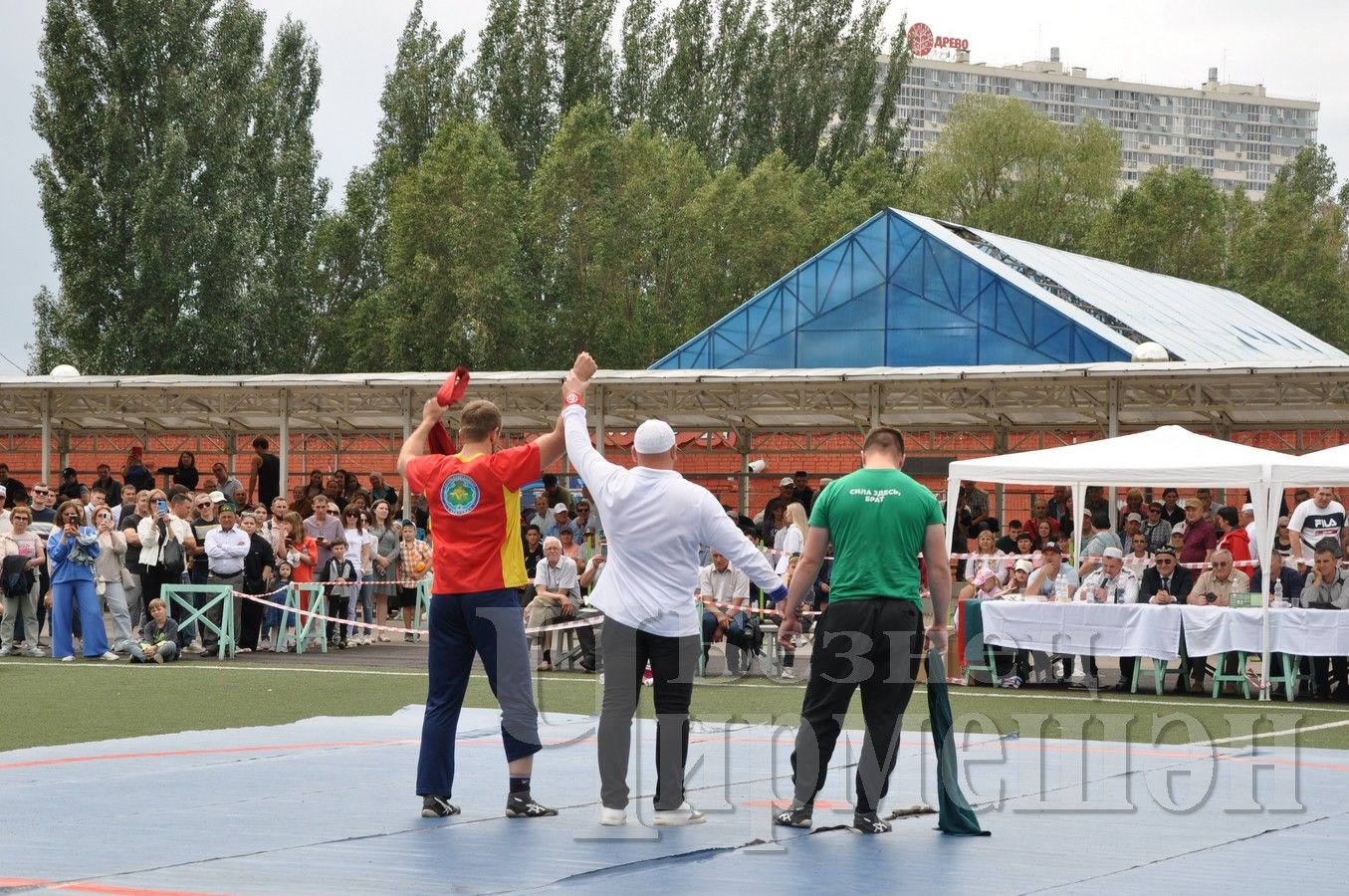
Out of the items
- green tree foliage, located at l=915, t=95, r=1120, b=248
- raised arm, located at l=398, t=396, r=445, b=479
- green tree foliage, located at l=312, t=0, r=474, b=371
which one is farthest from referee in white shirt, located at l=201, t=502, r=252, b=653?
green tree foliage, located at l=915, t=95, r=1120, b=248

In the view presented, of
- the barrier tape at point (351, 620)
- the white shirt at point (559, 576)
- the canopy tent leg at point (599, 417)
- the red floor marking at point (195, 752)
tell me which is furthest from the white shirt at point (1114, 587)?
the canopy tent leg at point (599, 417)

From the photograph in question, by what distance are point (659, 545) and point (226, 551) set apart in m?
12.2

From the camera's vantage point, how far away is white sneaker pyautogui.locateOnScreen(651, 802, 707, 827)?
7.27 metres

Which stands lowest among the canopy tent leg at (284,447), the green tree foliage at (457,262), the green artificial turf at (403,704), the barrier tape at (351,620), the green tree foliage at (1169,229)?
the green artificial turf at (403,704)

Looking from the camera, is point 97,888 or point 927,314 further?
point 927,314

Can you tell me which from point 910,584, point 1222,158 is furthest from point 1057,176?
point 1222,158

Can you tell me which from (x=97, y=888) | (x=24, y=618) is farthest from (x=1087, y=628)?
(x=97, y=888)

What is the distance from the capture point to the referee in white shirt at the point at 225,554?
18422mm

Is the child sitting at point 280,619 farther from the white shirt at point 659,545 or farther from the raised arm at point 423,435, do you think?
the white shirt at point 659,545

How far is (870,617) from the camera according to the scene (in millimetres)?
7113

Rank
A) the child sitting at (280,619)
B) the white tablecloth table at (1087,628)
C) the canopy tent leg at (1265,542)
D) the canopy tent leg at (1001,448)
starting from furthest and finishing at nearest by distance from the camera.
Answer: the canopy tent leg at (1001,448), the child sitting at (280,619), the white tablecloth table at (1087,628), the canopy tent leg at (1265,542)

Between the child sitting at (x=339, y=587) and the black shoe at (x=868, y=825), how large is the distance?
13119 mm

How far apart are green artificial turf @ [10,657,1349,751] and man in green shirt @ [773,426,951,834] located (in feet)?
14.3

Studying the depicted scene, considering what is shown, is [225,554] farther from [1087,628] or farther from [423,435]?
[423,435]
